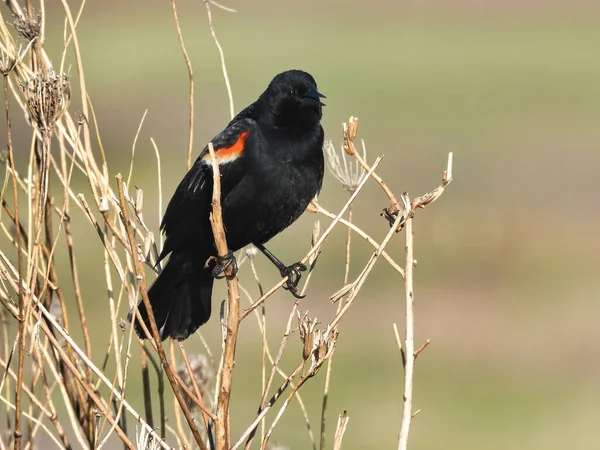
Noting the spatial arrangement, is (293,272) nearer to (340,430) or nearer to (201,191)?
(201,191)

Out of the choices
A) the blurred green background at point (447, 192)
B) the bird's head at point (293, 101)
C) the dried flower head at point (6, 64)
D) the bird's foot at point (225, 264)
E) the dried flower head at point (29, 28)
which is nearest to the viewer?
the dried flower head at point (6, 64)

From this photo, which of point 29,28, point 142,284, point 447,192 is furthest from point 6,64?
point 447,192

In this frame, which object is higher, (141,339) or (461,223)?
(141,339)

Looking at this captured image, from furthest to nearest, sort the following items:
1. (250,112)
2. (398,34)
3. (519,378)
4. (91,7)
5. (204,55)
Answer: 1. (91,7)
2. (398,34)
3. (204,55)
4. (519,378)
5. (250,112)

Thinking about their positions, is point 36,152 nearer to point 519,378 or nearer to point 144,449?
point 144,449

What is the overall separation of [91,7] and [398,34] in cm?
884

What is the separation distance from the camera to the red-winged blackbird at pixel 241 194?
10.6ft

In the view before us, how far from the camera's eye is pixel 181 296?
323 cm

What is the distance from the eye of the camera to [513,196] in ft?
40.3

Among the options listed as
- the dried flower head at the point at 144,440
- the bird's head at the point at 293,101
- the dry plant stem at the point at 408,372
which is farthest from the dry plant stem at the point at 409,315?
the bird's head at the point at 293,101

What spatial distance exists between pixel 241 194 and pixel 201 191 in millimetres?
131

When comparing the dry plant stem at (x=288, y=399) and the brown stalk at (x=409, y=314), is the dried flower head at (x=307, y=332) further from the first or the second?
the brown stalk at (x=409, y=314)

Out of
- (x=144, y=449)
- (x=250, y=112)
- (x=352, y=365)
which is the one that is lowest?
(x=352, y=365)

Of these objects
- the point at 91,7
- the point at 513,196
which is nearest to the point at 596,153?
the point at 513,196
